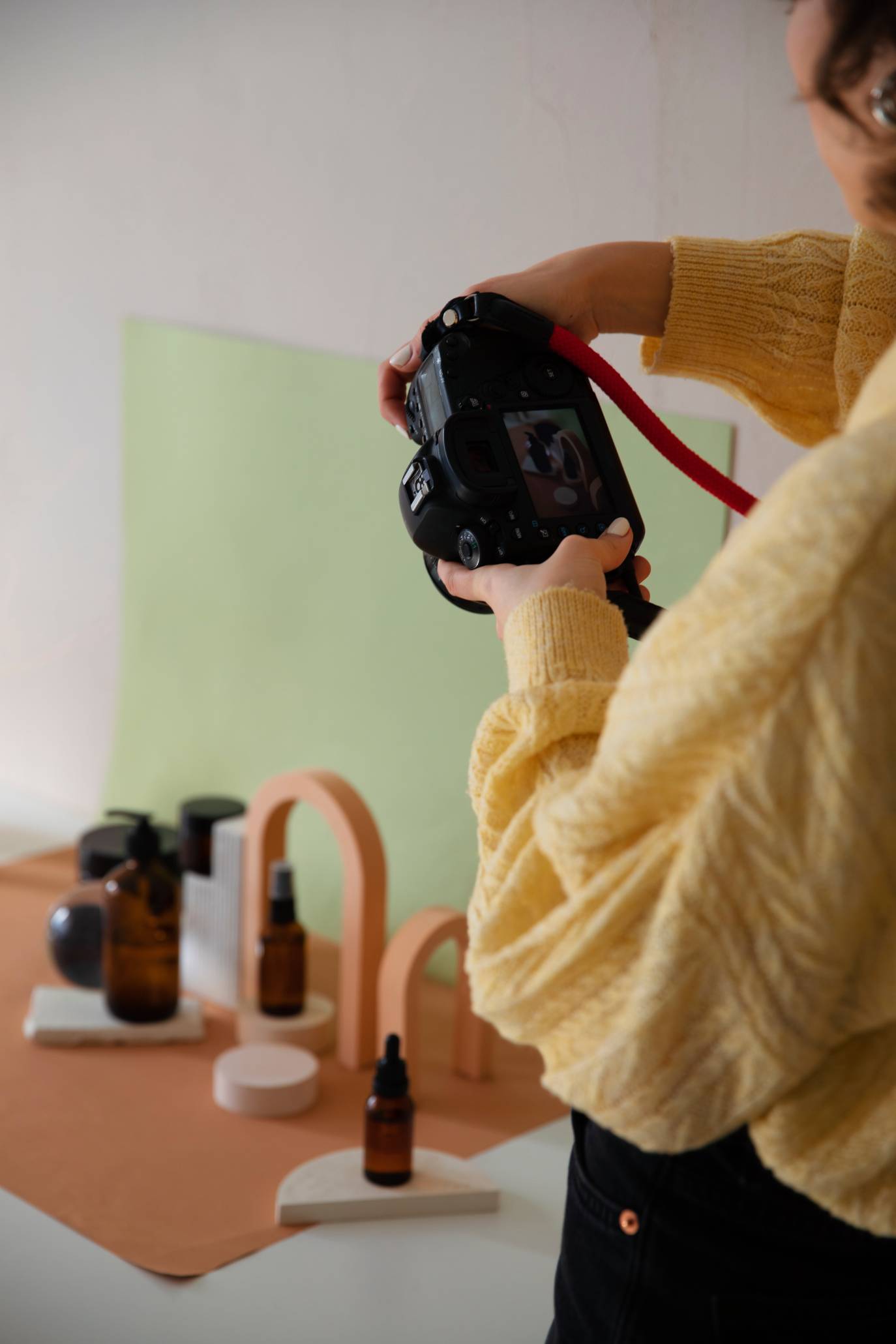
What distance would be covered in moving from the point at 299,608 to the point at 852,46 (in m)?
0.99

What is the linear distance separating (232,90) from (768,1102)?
1.17 meters

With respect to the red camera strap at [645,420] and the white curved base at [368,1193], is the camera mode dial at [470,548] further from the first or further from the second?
the white curved base at [368,1193]

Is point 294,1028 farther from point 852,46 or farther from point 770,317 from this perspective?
point 852,46

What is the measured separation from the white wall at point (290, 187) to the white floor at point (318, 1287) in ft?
1.77

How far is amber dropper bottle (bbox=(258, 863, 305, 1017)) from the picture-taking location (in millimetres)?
1110

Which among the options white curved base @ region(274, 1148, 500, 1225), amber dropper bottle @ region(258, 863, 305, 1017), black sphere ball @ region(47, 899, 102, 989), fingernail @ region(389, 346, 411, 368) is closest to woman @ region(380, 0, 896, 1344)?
fingernail @ region(389, 346, 411, 368)

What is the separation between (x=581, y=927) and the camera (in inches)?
16.7

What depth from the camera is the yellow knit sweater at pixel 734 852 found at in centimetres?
37

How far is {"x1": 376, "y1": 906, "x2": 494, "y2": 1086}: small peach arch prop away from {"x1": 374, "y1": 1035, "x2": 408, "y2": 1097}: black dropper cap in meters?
0.12

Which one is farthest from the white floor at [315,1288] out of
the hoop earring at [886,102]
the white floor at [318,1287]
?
the hoop earring at [886,102]

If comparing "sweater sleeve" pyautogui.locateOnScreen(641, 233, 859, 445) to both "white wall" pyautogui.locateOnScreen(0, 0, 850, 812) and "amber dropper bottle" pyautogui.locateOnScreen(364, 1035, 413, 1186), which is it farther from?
"amber dropper bottle" pyautogui.locateOnScreen(364, 1035, 413, 1186)

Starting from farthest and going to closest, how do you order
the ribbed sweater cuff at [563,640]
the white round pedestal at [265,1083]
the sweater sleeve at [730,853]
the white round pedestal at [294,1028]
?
the white round pedestal at [294,1028] → the white round pedestal at [265,1083] → the ribbed sweater cuff at [563,640] → the sweater sleeve at [730,853]

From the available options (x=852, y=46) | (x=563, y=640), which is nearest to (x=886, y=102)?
(x=852, y=46)

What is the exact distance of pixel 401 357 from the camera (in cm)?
73
